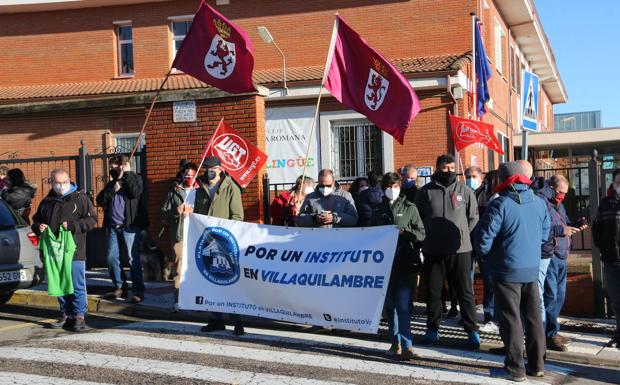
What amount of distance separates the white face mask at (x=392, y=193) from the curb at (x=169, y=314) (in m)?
1.68

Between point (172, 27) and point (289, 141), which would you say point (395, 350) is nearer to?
point (289, 141)

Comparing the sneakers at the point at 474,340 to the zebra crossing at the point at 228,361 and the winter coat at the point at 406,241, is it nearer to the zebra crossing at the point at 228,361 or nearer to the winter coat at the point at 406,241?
the zebra crossing at the point at 228,361

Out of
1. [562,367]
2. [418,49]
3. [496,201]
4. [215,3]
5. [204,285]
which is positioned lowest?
[562,367]

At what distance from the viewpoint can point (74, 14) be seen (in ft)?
81.3

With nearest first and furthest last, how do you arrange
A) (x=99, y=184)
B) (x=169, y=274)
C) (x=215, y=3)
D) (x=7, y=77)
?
(x=169, y=274) < (x=99, y=184) < (x=215, y=3) < (x=7, y=77)

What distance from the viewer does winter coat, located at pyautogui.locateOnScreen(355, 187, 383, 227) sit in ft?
31.1

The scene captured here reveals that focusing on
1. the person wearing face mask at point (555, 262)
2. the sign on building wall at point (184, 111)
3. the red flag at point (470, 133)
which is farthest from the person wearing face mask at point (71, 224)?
the red flag at point (470, 133)

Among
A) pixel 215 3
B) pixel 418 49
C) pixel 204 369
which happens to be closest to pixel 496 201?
pixel 204 369

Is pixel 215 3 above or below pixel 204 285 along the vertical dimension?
above

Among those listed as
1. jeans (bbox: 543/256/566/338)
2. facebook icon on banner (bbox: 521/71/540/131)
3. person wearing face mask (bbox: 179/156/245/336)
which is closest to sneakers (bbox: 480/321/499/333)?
jeans (bbox: 543/256/566/338)

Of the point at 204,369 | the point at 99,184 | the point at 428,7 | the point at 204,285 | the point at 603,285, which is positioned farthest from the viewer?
the point at 428,7

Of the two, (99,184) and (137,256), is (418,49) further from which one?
(137,256)

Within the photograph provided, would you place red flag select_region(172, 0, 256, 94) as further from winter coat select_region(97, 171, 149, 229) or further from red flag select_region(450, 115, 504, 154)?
red flag select_region(450, 115, 504, 154)

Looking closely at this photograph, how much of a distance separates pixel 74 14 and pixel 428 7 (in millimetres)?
11762
